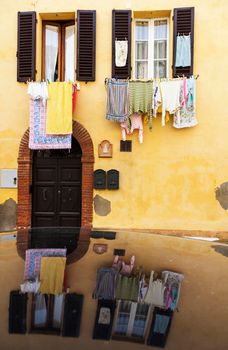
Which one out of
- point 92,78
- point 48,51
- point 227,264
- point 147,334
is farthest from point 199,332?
point 48,51

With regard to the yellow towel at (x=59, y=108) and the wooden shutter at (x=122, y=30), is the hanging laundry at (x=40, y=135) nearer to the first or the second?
the yellow towel at (x=59, y=108)

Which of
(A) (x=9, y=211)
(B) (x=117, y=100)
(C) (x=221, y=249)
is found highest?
(B) (x=117, y=100)

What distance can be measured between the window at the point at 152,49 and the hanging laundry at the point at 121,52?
0.43m

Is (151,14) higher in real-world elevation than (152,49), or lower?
higher

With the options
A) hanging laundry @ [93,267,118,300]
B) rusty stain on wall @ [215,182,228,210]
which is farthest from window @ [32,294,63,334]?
rusty stain on wall @ [215,182,228,210]

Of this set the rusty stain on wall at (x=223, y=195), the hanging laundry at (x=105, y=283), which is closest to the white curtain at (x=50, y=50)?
the rusty stain on wall at (x=223, y=195)

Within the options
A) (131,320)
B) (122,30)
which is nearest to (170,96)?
(122,30)

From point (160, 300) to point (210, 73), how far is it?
895cm

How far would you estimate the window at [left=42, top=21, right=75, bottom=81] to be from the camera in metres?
10.9

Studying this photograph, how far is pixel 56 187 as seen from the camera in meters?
10.9

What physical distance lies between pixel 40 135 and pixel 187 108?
11.8 ft

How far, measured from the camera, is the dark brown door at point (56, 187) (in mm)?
10883

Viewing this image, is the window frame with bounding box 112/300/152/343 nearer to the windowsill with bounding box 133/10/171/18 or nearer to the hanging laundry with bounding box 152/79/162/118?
the hanging laundry with bounding box 152/79/162/118

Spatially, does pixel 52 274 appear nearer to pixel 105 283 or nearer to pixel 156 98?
pixel 105 283
